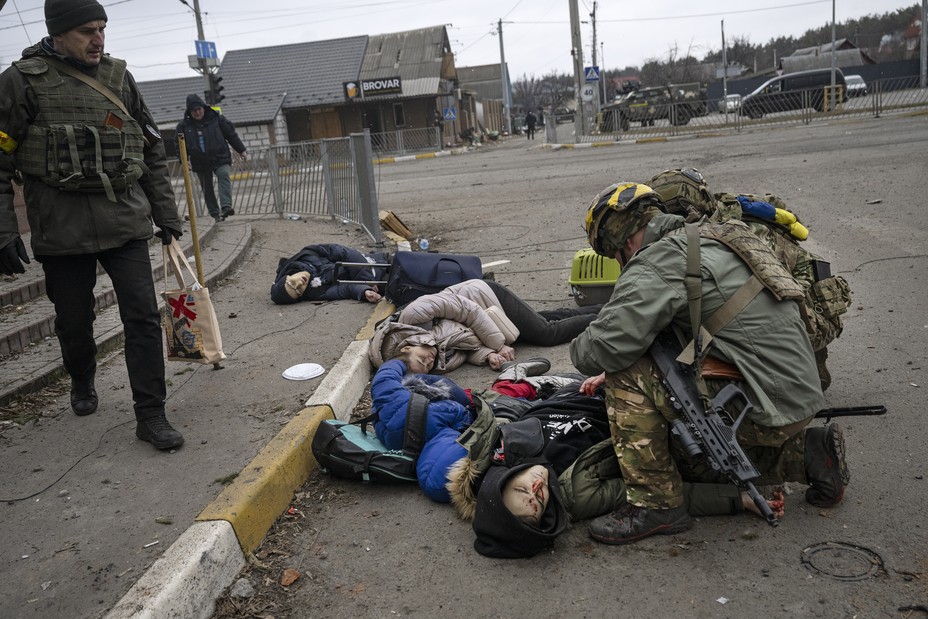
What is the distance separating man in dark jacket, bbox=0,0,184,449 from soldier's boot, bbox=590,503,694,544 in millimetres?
2197

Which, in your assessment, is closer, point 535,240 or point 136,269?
point 136,269

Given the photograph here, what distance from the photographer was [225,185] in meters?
12.4

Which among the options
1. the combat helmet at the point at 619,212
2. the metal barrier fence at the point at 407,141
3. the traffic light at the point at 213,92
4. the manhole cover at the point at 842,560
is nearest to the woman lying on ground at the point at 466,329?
the combat helmet at the point at 619,212

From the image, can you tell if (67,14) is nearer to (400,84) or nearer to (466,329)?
(466,329)

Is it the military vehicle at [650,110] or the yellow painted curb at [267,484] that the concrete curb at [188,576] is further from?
the military vehicle at [650,110]

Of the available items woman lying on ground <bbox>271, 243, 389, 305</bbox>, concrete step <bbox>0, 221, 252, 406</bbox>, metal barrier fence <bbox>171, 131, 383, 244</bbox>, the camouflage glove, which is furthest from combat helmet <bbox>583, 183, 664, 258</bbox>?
metal barrier fence <bbox>171, 131, 383, 244</bbox>

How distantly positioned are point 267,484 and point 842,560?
2316 millimetres

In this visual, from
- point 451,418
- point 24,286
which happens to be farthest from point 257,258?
point 451,418

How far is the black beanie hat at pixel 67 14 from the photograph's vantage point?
352 centimetres

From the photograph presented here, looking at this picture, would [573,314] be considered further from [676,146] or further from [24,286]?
[676,146]

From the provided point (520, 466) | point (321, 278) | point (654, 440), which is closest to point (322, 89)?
point (321, 278)

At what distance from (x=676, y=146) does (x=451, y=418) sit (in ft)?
68.8

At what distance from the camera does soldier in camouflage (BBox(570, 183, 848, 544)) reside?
112 inches

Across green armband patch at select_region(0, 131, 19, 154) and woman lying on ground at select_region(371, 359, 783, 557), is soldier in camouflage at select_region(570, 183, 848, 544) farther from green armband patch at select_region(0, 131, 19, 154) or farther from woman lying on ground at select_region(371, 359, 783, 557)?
green armband patch at select_region(0, 131, 19, 154)
